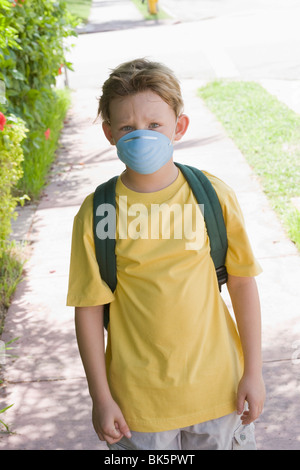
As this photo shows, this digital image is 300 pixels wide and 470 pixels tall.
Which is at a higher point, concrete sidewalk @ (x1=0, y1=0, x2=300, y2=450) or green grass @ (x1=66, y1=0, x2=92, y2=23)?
concrete sidewalk @ (x1=0, y1=0, x2=300, y2=450)

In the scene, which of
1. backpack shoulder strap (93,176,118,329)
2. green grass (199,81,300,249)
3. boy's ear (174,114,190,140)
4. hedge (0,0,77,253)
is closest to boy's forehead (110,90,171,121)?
boy's ear (174,114,190,140)

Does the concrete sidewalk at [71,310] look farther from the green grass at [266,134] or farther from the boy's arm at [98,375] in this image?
the boy's arm at [98,375]

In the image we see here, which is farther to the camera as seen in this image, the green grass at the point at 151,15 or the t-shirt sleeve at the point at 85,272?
the green grass at the point at 151,15

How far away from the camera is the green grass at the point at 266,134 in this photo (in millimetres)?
6211

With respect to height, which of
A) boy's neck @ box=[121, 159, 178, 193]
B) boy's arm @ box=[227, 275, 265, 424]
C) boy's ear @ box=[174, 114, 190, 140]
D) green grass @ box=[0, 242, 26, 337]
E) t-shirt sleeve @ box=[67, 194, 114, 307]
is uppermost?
boy's ear @ box=[174, 114, 190, 140]

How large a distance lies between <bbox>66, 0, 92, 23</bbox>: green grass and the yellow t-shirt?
866 inches

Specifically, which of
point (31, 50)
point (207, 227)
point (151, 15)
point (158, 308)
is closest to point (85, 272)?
point (158, 308)

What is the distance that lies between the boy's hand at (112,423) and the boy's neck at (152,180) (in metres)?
0.62

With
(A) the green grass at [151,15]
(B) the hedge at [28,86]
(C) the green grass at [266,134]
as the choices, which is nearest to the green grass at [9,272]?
(B) the hedge at [28,86]

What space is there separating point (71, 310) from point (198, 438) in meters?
2.62

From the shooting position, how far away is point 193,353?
2006mm

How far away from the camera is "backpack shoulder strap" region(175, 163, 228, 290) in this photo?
6.64 ft

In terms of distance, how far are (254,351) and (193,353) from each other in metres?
0.20

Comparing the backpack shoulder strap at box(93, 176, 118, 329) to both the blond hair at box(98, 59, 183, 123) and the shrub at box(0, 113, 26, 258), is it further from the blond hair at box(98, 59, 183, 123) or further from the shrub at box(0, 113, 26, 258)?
the shrub at box(0, 113, 26, 258)
